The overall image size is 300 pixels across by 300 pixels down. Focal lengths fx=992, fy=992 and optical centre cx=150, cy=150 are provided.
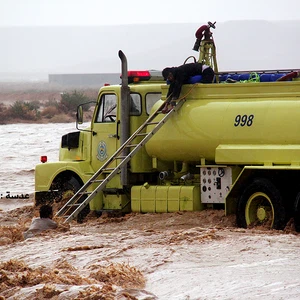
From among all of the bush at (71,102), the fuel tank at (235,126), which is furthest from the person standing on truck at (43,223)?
the bush at (71,102)

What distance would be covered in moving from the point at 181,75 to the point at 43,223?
129 inches

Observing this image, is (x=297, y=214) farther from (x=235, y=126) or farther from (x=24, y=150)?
(x=24, y=150)

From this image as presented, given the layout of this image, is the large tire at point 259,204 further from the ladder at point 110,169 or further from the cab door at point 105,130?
the cab door at point 105,130

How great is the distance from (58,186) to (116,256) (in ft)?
19.0

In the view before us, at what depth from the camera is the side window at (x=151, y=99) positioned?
17172 mm

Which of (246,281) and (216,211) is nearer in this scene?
(246,281)

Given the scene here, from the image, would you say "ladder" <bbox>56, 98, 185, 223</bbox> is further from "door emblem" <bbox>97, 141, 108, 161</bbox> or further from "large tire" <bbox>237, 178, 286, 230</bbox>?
"large tire" <bbox>237, 178, 286, 230</bbox>

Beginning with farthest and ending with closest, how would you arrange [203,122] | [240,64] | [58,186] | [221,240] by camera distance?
[240,64]
[58,186]
[203,122]
[221,240]

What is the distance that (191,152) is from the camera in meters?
15.6

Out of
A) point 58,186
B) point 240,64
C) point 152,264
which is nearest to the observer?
point 152,264

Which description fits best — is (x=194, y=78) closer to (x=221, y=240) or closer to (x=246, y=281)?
(x=221, y=240)

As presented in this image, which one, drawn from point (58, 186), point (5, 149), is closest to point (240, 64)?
point (5, 149)

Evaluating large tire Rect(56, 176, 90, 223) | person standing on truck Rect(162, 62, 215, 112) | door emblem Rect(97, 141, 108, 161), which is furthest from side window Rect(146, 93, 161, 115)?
large tire Rect(56, 176, 90, 223)

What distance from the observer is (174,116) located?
1591 centimetres
